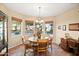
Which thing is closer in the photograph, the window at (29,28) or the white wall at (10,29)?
the white wall at (10,29)

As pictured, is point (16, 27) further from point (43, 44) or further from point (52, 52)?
point (52, 52)

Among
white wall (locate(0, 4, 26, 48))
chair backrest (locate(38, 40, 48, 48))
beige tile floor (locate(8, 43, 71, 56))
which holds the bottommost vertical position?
beige tile floor (locate(8, 43, 71, 56))

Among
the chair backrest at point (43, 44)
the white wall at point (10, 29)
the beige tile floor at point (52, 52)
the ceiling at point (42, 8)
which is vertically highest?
the ceiling at point (42, 8)

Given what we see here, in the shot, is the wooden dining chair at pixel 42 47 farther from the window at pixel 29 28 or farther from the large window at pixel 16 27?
the large window at pixel 16 27

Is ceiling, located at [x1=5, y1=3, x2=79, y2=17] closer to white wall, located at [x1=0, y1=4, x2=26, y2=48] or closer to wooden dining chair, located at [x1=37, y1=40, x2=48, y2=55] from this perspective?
white wall, located at [x1=0, y1=4, x2=26, y2=48]

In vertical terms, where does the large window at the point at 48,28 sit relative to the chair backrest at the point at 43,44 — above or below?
above

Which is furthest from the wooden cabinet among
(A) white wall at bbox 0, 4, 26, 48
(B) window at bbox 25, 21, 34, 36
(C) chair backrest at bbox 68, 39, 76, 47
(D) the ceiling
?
(A) white wall at bbox 0, 4, 26, 48

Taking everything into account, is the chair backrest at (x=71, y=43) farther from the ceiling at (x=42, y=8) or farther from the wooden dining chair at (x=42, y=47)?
the ceiling at (x=42, y=8)

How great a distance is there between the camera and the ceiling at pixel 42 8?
2074 millimetres

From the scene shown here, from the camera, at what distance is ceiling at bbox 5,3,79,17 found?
2.07 m

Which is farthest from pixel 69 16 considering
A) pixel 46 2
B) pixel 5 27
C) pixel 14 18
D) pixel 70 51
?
pixel 5 27

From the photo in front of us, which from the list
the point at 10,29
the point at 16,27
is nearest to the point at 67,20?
the point at 16,27

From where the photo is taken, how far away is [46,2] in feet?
6.84

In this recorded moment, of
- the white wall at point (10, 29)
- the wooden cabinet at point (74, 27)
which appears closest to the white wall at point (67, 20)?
the wooden cabinet at point (74, 27)
